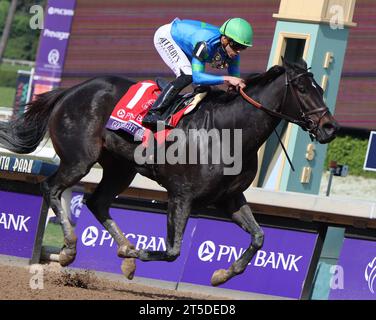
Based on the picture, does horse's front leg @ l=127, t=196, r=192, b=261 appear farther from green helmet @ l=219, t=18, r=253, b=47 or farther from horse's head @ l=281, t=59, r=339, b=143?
green helmet @ l=219, t=18, r=253, b=47

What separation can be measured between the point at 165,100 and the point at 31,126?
57.2 inches

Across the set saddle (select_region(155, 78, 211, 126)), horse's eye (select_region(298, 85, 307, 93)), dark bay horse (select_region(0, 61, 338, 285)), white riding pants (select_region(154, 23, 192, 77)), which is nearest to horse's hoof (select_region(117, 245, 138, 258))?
dark bay horse (select_region(0, 61, 338, 285))

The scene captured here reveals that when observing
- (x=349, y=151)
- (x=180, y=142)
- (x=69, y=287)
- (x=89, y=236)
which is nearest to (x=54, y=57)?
(x=349, y=151)

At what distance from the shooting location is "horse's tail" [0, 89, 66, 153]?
795 centimetres

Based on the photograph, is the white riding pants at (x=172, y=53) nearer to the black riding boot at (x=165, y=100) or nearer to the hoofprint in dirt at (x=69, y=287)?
the black riding boot at (x=165, y=100)

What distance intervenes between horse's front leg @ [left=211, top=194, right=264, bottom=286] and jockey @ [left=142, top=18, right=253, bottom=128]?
86cm

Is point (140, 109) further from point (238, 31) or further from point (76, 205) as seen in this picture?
point (76, 205)

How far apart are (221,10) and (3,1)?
24225 millimetres

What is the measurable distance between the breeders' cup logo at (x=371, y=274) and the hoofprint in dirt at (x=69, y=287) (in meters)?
1.33

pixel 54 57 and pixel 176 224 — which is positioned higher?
pixel 176 224

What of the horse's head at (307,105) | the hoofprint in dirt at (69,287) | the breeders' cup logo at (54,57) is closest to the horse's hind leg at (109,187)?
the hoofprint in dirt at (69,287)

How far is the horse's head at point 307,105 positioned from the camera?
6555mm

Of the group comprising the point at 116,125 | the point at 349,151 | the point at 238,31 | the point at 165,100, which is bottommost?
the point at 349,151

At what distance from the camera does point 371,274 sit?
8070 mm
